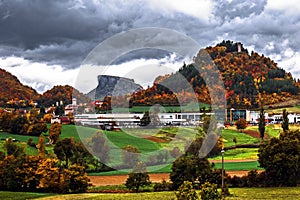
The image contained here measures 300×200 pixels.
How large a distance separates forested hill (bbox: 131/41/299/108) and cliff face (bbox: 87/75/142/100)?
10.5 metres

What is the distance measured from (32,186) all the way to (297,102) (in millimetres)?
85798

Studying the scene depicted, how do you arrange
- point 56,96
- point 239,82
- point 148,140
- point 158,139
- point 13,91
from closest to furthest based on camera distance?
point 148,140 → point 158,139 → point 56,96 → point 239,82 → point 13,91

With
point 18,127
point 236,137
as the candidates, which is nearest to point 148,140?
point 236,137

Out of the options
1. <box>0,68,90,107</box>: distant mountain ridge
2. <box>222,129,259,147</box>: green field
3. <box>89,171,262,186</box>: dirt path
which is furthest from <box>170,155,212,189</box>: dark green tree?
<box>0,68,90,107</box>: distant mountain ridge

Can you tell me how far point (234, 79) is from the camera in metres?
120

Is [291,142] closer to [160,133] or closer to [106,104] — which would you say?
[160,133]

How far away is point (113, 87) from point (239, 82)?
68.3m

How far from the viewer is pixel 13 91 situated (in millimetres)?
129875

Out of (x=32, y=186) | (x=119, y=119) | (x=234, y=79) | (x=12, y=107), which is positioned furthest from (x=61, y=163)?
(x=234, y=79)

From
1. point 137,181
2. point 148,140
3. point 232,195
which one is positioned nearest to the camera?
point 232,195

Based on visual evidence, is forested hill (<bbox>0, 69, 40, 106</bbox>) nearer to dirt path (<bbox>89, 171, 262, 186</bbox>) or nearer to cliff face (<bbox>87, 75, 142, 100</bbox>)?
cliff face (<bbox>87, 75, 142, 100</bbox>)

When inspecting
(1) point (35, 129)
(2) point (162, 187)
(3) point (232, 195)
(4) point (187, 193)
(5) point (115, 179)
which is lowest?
(5) point (115, 179)

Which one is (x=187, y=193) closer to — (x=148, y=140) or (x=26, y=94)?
(x=148, y=140)

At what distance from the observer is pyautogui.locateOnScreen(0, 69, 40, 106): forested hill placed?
376ft
